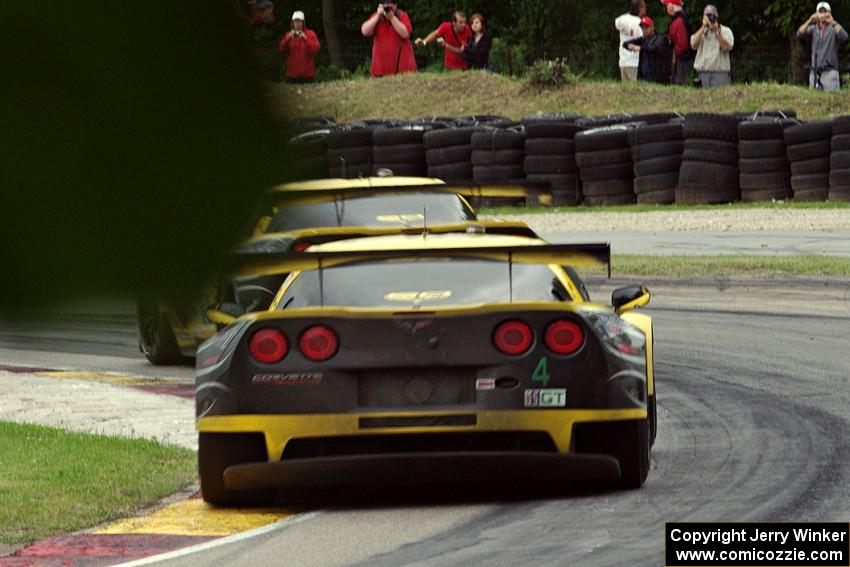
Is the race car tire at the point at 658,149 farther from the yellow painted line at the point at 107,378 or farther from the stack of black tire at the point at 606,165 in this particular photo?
the yellow painted line at the point at 107,378

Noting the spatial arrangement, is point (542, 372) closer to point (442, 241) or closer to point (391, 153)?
point (442, 241)

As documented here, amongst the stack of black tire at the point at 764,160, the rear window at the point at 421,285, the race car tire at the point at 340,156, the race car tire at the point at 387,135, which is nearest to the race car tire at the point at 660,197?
the stack of black tire at the point at 764,160

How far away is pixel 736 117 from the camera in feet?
74.6

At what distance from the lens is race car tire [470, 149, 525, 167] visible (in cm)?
2035

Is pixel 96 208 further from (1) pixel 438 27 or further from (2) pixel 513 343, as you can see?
(2) pixel 513 343

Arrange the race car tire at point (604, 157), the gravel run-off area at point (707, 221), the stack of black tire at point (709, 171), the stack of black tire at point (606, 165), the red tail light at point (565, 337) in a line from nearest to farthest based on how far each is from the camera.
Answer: the red tail light at point (565, 337)
the gravel run-off area at point (707, 221)
the stack of black tire at point (709, 171)
the stack of black tire at point (606, 165)
the race car tire at point (604, 157)

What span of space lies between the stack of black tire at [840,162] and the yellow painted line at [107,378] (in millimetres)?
12343

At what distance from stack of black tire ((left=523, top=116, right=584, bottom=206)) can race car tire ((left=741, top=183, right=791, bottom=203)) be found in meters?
2.31

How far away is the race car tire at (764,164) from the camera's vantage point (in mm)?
22531

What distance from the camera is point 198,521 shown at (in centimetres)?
703

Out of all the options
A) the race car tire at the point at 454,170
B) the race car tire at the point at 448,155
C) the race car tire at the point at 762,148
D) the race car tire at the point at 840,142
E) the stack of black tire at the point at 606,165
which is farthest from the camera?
the stack of black tire at the point at 606,165

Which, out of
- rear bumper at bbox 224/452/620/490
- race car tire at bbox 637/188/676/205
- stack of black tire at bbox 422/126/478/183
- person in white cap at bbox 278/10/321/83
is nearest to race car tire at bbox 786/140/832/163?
race car tire at bbox 637/188/676/205

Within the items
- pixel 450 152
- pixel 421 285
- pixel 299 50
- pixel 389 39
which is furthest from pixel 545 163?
pixel 299 50

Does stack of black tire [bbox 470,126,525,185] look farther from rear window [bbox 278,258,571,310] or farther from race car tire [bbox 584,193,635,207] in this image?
rear window [bbox 278,258,571,310]
